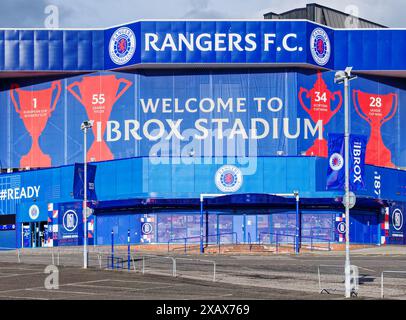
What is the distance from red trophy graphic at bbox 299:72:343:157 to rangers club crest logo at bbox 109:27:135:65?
16024mm

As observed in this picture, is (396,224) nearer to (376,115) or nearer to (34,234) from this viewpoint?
(376,115)

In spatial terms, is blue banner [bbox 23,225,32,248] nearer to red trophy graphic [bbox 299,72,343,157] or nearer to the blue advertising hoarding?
the blue advertising hoarding

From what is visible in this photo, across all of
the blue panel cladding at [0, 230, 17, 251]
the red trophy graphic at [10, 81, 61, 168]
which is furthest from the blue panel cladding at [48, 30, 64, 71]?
the blue panel cladding at [0, 230, 17, 251]

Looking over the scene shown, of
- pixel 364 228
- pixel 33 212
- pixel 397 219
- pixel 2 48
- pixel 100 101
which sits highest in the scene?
pixel 2 48

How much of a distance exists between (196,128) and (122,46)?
10270 mm

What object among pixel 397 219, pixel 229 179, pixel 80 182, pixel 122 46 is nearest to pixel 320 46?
pixel 229 179

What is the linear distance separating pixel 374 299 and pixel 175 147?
48.7 metres

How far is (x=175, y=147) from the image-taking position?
250ft

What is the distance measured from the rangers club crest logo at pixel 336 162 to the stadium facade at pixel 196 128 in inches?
1422

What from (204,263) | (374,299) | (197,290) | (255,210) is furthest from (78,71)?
(374,299)

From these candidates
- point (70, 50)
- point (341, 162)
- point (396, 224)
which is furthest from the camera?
point (70, 50)

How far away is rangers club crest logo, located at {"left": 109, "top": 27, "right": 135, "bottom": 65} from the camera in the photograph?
76.6 meters

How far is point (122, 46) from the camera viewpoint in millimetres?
77500
